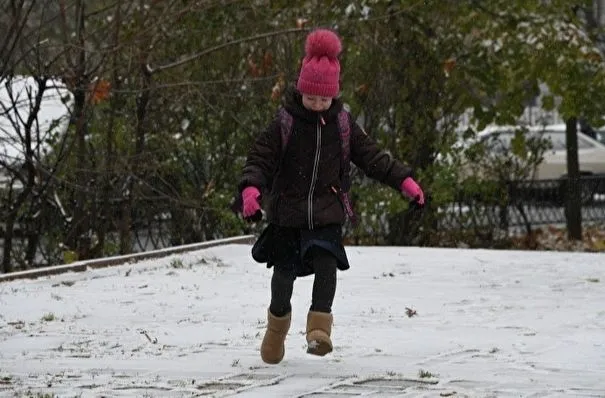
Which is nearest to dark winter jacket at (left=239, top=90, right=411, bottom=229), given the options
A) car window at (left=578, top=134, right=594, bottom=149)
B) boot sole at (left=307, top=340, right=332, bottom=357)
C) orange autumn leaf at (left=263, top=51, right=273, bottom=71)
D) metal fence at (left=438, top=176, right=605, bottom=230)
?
boot sole at (left=307, top=340, right=332, bottom=357)

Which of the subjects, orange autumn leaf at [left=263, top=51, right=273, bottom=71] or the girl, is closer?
the girl

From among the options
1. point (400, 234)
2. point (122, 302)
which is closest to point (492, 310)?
point (122, 302)

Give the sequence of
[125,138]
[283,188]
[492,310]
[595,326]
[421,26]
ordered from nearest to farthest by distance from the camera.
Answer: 1. [283,188]
2. [595,326]
3. [492,310]
4. [125,138]
5. [421,26]

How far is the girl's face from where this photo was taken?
23.5ft

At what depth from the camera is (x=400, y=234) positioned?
1692 centimetres

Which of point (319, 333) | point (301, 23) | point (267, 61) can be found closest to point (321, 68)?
point (319, 333)

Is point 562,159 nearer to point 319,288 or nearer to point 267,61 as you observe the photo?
point 267,61

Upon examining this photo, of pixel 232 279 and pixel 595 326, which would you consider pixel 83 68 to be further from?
pixel 595 326

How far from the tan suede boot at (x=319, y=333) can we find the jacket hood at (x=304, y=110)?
88 cm

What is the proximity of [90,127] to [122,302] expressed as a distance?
5.35 metres

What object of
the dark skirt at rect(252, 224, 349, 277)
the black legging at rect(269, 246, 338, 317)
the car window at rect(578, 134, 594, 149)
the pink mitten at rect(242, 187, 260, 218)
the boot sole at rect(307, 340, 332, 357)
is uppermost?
the car window at rect(578, 134, 594, 149)

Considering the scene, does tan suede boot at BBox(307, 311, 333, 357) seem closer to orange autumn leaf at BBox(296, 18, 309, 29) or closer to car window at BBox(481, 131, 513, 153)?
orange autumn leaf at BBox(296, 18, 309, 29)

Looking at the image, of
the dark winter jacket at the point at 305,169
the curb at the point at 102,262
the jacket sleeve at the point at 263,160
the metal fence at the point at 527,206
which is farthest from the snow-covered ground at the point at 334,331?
the metal fence at the point at 527,206

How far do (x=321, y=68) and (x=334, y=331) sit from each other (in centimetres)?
171
